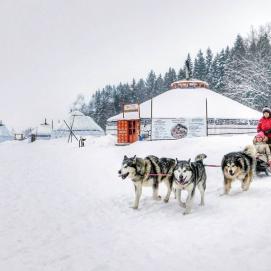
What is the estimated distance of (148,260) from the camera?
4965 millimetres

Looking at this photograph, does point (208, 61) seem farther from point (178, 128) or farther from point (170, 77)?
point (178, 128)

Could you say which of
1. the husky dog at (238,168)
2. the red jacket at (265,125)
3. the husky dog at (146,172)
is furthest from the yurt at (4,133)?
the husky dog at (238,168)

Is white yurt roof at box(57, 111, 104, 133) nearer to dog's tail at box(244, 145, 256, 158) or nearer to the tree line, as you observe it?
the tree line

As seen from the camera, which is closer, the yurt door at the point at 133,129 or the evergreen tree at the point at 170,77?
the yurt door at the point at 133,129

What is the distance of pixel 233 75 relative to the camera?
142ft

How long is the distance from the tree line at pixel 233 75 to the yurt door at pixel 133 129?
36.7 ft

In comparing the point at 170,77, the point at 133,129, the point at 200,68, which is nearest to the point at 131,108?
the point at 133,129

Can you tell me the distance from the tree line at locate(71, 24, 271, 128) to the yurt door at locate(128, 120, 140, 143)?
11199mm

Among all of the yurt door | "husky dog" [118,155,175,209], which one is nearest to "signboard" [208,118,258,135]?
the yurt door

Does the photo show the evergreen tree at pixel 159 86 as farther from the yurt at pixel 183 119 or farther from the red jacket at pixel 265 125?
the red jacket at pixel 265 125

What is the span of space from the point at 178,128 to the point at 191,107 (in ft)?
8.57

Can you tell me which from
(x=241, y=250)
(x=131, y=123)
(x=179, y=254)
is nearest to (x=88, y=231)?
(x=179, y=254)

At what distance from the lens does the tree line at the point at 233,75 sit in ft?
120

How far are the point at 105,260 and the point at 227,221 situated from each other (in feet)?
7.66
